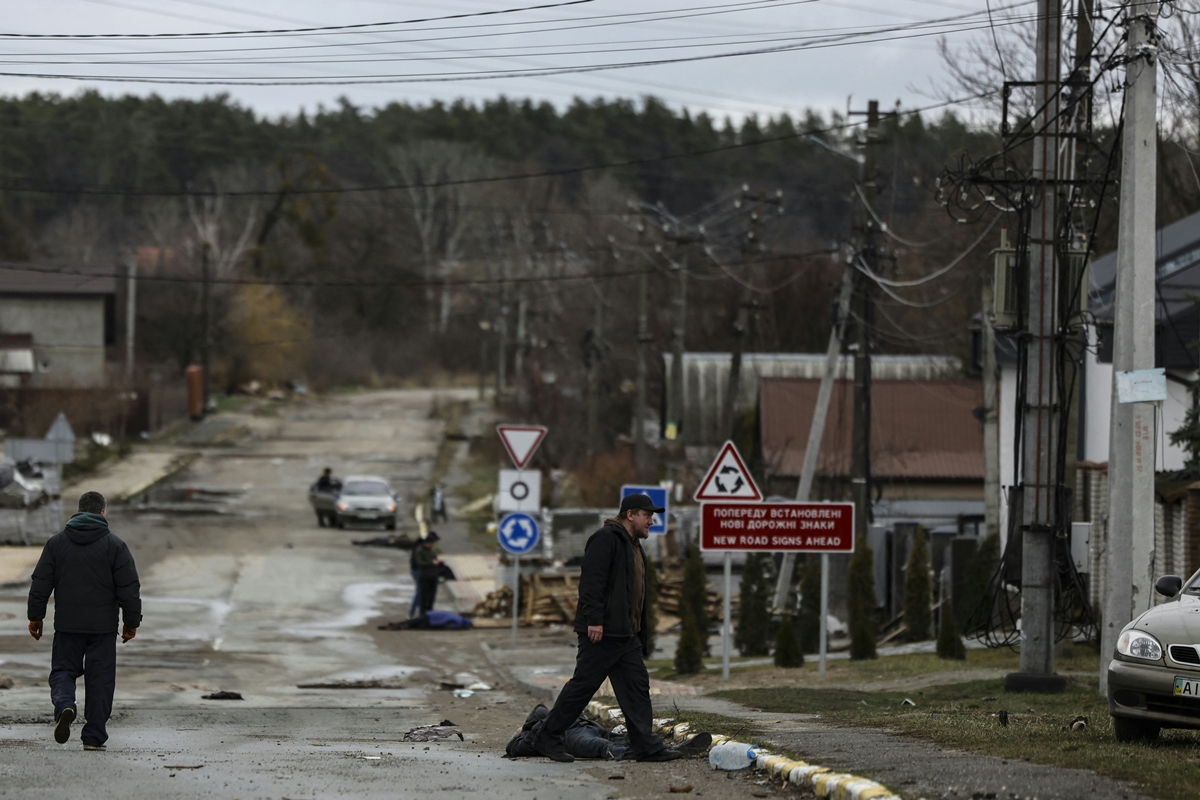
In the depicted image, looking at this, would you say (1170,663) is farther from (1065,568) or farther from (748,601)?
(748,601)

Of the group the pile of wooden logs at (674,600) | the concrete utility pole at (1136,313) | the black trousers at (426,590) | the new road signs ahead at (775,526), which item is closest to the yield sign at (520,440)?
the black trousers at (426,590)

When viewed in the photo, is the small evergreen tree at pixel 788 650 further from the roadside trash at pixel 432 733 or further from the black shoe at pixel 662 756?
the black shoe at pixel 662 756

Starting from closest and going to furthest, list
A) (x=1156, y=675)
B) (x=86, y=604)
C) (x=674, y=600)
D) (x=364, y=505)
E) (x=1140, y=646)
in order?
(x=1156, y=675) → (x=1140, y=646) → (x=86, y=604) → (x=674, y=600) → (x=364, y=505)

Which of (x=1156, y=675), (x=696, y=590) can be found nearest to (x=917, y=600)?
(x=696, y=590)

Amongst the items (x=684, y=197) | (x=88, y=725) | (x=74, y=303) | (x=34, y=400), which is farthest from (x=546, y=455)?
(x=684, y=197)

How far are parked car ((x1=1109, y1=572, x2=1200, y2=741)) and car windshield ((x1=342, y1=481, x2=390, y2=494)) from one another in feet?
114

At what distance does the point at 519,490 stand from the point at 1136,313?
37.1 feet

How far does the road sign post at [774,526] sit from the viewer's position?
17.6 metres

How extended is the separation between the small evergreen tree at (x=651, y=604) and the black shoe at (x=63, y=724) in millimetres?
10431

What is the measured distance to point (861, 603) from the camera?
70.7ft

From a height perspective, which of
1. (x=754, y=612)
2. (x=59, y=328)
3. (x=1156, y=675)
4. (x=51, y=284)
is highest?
(x=51, y=284)

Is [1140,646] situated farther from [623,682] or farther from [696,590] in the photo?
[696,590]

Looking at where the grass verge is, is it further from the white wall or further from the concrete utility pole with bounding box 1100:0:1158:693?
the white wall

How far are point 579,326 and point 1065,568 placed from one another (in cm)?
6372
